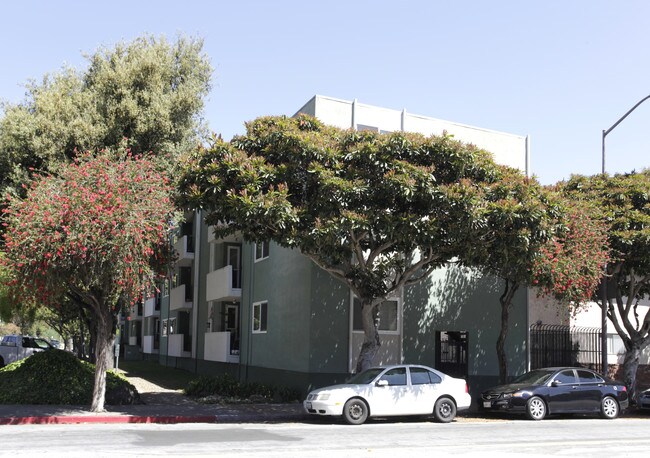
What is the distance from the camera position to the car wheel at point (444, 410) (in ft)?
56.4

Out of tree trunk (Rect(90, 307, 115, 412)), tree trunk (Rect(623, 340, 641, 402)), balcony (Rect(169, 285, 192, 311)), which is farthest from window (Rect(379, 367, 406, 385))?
balcony (Rect(169, 285, 192, 311))

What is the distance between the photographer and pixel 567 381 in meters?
19.2

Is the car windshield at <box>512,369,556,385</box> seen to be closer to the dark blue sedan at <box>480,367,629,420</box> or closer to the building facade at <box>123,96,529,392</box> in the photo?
the dark blue sedan at <box>480,367,629,420</box>

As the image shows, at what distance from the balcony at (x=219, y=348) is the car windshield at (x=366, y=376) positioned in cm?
1044

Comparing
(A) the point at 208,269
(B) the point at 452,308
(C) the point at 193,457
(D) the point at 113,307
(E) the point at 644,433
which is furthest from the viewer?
(A) the point at 208,269

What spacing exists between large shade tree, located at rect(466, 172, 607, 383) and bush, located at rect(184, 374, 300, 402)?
24.3 feet

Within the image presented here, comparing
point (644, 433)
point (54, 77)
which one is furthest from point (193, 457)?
point (54, 77)

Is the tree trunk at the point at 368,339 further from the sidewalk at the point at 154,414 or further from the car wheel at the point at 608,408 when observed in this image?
the car wheel at the point at 608,408

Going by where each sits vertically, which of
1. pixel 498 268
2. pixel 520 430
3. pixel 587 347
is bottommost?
pixel 520 430

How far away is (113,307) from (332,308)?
666 centimetres

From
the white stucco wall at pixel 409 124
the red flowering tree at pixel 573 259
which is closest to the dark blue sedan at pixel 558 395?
the red flowering tree at pixel 573 259

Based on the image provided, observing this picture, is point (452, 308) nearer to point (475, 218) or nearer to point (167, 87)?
point (475, 218)

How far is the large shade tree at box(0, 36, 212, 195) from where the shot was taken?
2133 cm

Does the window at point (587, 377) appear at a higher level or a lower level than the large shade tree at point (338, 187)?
lower
